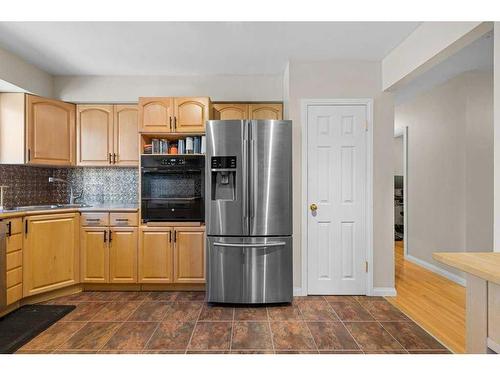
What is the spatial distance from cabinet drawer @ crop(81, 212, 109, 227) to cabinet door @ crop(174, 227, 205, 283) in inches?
31.4

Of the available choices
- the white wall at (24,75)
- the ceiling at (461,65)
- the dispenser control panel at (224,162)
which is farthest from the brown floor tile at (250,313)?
the white wall at (24,75)

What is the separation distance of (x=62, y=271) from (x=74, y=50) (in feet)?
7.42

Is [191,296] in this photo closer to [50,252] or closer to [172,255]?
[172,255]

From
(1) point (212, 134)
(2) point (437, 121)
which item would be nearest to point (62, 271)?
(1) point (212, 134)

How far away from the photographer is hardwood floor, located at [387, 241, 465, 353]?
7.52 feet

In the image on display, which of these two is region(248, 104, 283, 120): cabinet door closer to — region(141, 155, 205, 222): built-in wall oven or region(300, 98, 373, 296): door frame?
region(300, 98, 373, 296): door frame

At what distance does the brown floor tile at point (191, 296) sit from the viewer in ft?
9.99

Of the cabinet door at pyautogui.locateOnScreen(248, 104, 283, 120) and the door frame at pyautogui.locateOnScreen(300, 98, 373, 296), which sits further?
the cabinet door at pyautogui.locateOnScreen(248, 104, 283, 120)

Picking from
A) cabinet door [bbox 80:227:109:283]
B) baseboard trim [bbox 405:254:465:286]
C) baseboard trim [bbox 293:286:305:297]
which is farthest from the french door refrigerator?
baseboard trim [bbox 405:254:465:286]

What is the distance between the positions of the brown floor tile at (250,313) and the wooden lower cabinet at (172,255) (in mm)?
634

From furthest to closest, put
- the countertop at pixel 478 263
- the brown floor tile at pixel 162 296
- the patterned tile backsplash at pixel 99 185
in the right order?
the patterned tile backsplash at pixel 99 185
the brown floor tile at pixel 162 296
the countertop at pixel 478 263

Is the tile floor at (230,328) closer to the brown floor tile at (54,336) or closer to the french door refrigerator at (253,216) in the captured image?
the brown floor tile at (54,336)

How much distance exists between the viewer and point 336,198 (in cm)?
311

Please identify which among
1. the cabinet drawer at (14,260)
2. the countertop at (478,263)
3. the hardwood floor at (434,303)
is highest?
the countertop at (478,263)
